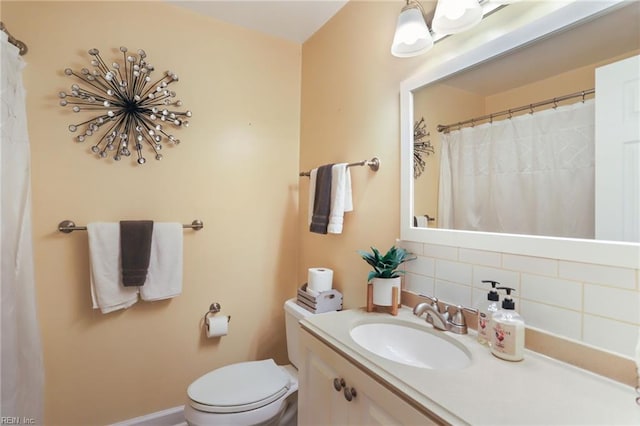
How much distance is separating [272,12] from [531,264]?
1.80 m

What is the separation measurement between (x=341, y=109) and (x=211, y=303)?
1.35m

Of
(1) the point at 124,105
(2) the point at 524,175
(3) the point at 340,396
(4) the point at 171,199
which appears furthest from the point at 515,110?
(1) the point at 124,105

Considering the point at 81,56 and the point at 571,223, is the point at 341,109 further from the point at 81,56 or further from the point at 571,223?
the point at 81,56

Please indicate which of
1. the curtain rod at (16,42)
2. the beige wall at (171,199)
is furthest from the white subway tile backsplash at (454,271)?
the curtain rod at (16,42)

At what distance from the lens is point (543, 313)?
2.86 ft

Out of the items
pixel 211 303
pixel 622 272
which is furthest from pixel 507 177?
pixel 211 303

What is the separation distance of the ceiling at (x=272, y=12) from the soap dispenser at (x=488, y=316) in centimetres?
162

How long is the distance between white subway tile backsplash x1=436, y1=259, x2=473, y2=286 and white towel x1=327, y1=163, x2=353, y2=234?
523 millimetres

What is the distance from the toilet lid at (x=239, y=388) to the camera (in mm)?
1244

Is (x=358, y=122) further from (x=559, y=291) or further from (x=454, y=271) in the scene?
(x=559, y=291)

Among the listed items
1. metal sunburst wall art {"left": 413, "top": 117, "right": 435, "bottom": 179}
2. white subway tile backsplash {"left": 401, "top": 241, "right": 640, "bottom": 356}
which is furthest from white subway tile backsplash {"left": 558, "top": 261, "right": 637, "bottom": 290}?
metal sunburst wall art {"left": 413, "top": 117, "right": 435, "bottom": 179}

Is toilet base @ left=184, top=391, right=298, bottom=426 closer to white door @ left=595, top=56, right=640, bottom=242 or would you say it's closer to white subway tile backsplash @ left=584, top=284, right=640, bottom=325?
white subway tile backsplash @ left=584, top=284, right=640, bottom=325

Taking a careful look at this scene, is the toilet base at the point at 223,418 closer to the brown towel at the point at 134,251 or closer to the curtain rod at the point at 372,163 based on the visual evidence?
the brown towel at the point at 134,251

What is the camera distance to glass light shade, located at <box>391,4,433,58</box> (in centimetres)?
115
